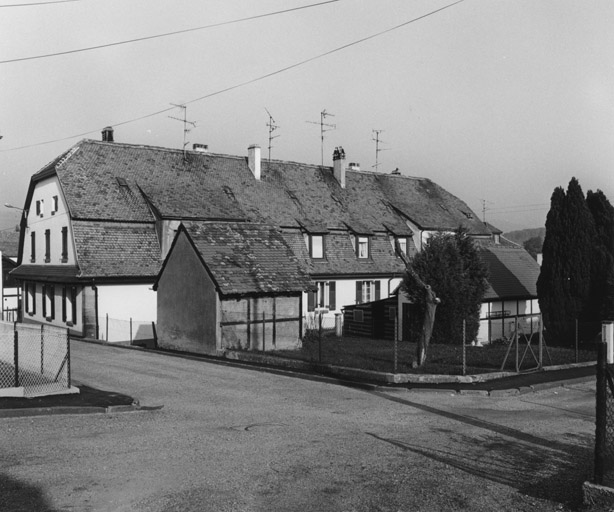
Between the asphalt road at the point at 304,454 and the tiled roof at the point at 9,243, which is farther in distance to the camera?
the tiled roof at the point at 9,243

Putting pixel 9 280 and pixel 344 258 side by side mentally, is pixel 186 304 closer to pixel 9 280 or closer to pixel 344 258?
pixel 344 258

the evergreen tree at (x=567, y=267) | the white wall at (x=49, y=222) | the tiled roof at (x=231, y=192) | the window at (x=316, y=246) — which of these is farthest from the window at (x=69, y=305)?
the evergreen tree at (x=567, y=267)

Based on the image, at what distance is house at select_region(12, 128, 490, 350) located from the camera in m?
33.4

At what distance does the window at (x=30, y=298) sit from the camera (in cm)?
4008

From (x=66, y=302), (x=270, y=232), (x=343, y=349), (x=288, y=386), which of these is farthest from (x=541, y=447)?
(x=66, y=302)

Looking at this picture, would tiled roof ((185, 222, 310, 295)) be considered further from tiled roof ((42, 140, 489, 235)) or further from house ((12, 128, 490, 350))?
tiled roof ((42, 140, 489, 235))

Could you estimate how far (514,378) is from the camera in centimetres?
1823

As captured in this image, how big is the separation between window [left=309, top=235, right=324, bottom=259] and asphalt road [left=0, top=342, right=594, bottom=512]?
2408 centimetres

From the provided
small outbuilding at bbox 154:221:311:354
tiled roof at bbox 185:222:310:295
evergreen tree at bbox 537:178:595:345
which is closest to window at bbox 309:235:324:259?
tiled roof at bbox 185:222:310:295

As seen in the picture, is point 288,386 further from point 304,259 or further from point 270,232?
point 304,259

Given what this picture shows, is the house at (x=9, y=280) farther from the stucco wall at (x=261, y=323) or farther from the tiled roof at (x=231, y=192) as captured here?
the stucco wall at (x=261, y=323)

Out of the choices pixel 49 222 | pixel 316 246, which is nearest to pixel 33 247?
pixel 49 222

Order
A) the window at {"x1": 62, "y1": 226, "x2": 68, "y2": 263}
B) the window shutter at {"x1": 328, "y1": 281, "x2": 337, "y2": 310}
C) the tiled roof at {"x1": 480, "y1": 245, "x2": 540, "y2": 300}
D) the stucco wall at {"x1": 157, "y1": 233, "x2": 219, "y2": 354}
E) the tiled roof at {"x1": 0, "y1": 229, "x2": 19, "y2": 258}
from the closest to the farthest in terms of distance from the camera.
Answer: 1. the stucco wall at {"x1": 157, "y1": 233, "x2": 219, "y2": 354}
2. the tiled roof at {"x1": 480, "y1": 245, "x2": 540, "y2": 300}
3. the window at {"x1": 62, "y1": 226, "x2": 68, "y2": 263}
4. the window shutter at {"x1": 328, "y1": 281, "x2": 337, "y2": 310}
5. the tiled roof at {"x1": 0, "y1": 229, "x2": 19, "y2": 258}

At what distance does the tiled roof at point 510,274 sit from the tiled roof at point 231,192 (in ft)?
12.6
